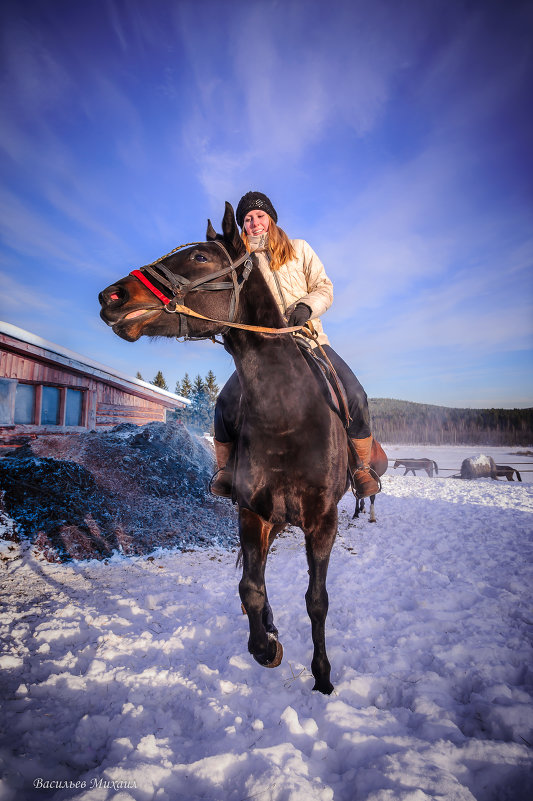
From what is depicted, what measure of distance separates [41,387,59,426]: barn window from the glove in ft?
35.4

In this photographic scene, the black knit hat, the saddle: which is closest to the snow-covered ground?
the saddle

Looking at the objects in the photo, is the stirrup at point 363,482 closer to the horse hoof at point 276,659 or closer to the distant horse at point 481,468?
the horse hoof at point 276,659

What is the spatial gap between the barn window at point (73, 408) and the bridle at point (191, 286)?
11.2 metres

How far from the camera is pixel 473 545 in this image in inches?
253

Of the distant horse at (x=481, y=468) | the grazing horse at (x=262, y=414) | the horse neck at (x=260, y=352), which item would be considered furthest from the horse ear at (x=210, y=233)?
the distant horse at (x=481, y=468)

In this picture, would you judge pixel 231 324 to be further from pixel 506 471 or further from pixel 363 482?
pixel 506 471

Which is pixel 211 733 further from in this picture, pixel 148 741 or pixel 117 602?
pixel 117 602

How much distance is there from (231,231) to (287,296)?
909 millimetres

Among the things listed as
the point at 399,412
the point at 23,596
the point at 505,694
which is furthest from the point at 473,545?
the point at 399,412

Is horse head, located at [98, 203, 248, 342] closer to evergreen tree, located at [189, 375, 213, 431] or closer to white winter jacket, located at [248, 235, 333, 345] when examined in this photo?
white winter jacket, located at [248, 235, 333, 345]

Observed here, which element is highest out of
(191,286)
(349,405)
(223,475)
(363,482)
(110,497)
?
(191,286)

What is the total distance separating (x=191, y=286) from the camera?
2488 millimetres

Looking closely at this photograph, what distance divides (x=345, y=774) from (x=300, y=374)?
102 inches

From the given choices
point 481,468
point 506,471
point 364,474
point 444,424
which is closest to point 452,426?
point 444,424
